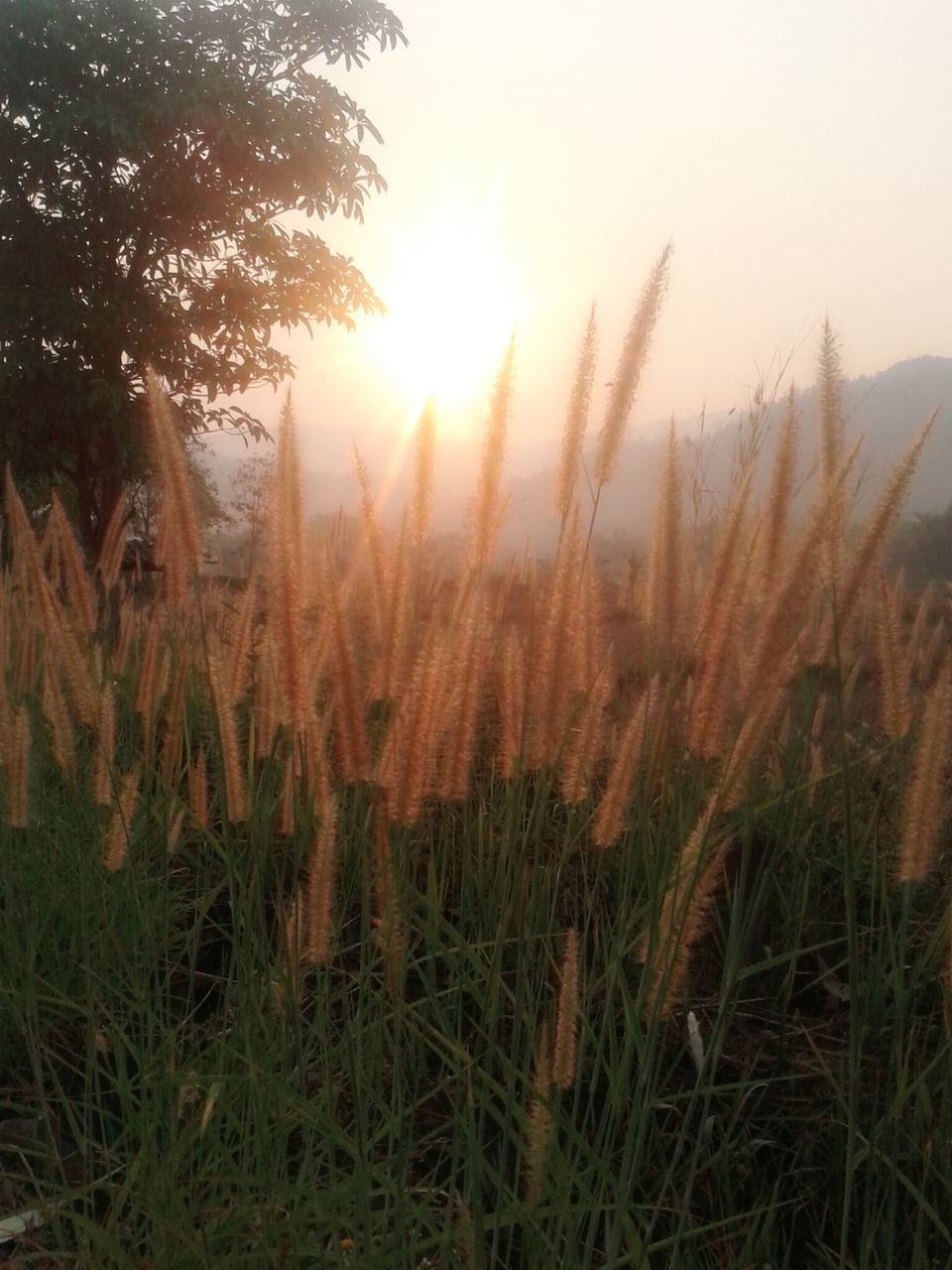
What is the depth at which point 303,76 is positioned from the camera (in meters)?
13.6

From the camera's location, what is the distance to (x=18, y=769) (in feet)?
4.67

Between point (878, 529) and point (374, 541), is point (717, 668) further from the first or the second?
point (374, 541)

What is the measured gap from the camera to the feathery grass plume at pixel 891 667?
1.11 meters

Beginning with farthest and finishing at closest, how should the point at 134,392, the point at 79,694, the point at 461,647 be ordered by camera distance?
the point at 134,392 → the point at 79,694 → the point at 461,647

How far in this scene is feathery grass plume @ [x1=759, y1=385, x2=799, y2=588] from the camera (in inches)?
42.3

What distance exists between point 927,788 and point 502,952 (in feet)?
1.70

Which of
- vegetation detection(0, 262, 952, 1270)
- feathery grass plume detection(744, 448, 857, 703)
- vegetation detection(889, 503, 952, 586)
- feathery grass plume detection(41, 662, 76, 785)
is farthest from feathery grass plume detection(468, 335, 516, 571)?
vegetation detection(889, 503, 952, 586)

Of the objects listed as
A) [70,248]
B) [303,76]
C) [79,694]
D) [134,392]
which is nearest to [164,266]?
[70,248]

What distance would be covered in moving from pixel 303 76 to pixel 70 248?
4135mm

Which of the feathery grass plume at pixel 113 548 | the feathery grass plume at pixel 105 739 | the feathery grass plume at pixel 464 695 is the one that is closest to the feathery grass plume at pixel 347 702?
the feathery grass plume at pixel 464 695

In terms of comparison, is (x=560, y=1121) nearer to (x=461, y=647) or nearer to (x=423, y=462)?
(x=461, y=647)

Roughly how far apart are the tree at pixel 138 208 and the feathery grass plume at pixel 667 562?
11.0m

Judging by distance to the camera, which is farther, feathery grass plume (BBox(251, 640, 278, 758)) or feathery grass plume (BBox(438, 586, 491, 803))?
feathery grass plume (BBox(251, 640, 278, 758))

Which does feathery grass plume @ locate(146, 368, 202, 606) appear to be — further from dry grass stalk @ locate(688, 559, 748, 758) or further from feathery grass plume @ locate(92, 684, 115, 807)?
dry grass stalk @ locate(688, 559, 748, 758)
